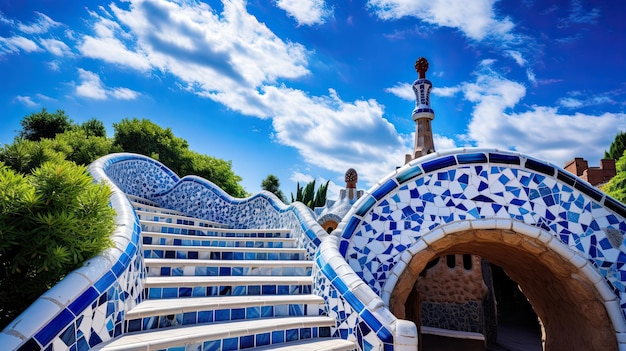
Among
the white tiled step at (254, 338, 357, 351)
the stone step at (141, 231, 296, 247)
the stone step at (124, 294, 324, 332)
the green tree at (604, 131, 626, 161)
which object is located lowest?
the white tiled step at (254, 338, 357, 351)

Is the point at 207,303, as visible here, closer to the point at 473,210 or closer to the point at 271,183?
the point at 473,210

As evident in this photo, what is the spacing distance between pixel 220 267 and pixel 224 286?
0.48 meters

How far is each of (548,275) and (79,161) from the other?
11.0m

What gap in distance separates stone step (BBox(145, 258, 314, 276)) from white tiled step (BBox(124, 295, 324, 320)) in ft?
1.82

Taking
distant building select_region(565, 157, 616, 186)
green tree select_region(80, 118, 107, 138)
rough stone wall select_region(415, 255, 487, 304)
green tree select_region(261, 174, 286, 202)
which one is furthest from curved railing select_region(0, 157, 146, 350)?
green tree select_region(261, 174, 286, 202)

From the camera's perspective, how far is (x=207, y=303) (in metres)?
2.96

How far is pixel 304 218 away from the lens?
16.6ft

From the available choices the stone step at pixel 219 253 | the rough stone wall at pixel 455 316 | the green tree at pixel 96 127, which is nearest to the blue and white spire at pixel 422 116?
the rough stone wall at pixel 455 316

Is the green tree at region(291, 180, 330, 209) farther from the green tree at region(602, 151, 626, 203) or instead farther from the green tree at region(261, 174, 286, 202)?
the green tree at region(602, 151, 626, 203)

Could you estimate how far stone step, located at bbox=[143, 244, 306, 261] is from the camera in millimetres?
4047

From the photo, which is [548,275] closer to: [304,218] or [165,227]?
[304,218]

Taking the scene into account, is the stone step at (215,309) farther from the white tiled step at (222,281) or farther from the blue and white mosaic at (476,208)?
the blue and white mosaic at (476,208)

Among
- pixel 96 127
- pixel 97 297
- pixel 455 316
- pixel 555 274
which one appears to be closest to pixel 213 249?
pixel 97 297

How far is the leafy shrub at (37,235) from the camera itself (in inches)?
81.7
